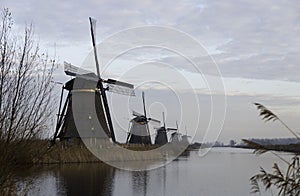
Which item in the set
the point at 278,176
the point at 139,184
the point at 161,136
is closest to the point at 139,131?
the point at 161,136

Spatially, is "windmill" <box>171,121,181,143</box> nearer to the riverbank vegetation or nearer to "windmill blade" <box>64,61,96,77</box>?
"windmill blade" <box>64,61,96,77</box>

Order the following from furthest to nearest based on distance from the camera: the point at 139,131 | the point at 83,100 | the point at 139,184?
the point at 139,131, the point at 83,100, the point at 139,184

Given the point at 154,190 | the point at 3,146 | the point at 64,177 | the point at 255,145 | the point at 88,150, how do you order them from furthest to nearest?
the point at 88,150
the point at 64,177
the point at 154,190
the point at 3,146
the point at 255,145

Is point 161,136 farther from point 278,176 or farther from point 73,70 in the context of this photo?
point 278,176

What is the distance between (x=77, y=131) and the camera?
116ft

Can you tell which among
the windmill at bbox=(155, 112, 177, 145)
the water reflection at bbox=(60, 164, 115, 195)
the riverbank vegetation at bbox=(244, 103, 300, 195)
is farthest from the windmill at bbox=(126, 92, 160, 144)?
the riverbank vegetation at bbox=(244, 103, 300, 195)

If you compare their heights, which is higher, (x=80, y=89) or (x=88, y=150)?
(x=80, y=89)

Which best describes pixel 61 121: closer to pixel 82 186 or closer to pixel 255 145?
pixel 82 186

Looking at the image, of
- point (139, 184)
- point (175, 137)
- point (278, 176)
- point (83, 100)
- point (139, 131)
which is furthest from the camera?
point (175, 137)

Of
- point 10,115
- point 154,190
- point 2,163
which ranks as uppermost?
point 10,115

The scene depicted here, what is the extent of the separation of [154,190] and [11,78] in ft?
44.0

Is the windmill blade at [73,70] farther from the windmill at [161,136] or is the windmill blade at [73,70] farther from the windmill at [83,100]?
the windmill at [161,136]

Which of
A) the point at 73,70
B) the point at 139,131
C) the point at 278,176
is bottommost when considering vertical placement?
the point at 278,176

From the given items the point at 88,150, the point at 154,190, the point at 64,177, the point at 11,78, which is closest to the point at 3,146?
the point at 11,78
